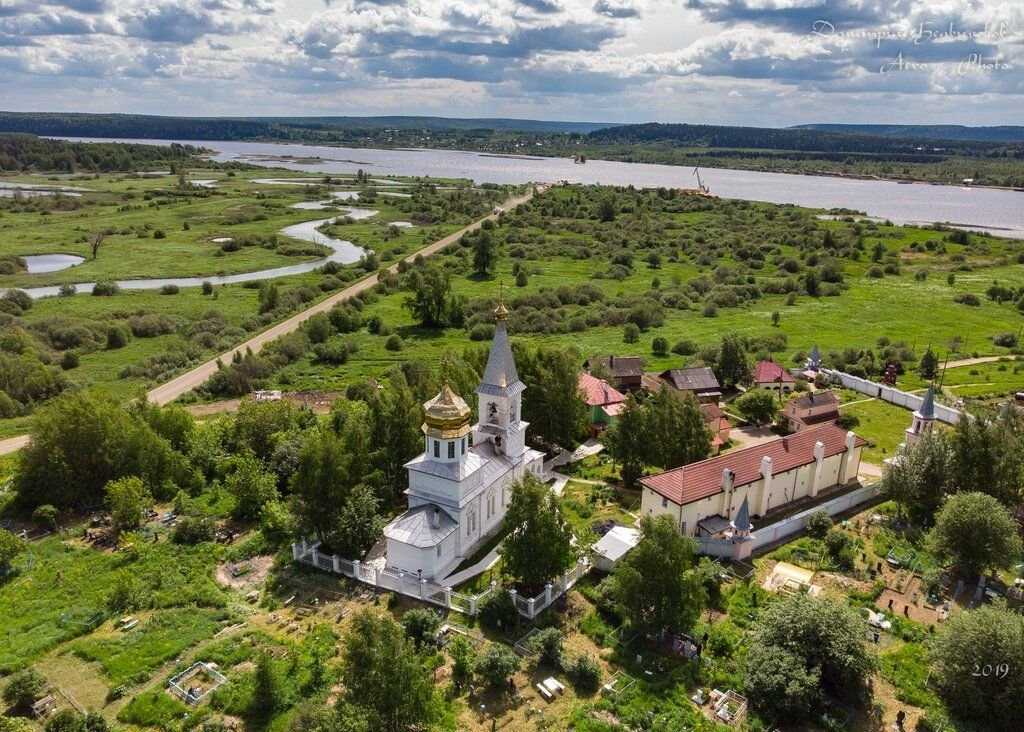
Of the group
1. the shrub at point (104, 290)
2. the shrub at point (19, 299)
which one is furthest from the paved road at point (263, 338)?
the shrub at point (19, 299)

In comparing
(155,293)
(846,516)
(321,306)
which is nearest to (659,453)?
(846,516)

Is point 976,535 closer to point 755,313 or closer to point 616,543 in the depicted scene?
point 616,543

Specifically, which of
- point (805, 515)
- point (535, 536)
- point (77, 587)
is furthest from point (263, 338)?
point (805, 515)

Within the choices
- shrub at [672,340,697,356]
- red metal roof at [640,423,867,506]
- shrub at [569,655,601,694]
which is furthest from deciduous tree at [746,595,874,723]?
shrub at [672,340,697,356]

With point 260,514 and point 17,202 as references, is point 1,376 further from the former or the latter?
point 17,202

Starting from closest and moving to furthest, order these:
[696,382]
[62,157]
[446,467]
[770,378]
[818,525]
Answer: [446,467] → [818,525] → [696,382] → [770,378] → [62,157]

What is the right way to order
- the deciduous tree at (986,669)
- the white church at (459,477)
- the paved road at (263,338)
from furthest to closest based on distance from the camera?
1. the paved road at (263,338)
2. the white church at (459,477)
3. the deciduous tree at (986,669)

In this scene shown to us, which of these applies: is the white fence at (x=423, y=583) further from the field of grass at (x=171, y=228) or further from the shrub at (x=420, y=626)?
the field of grass at (x=171, y=228)
